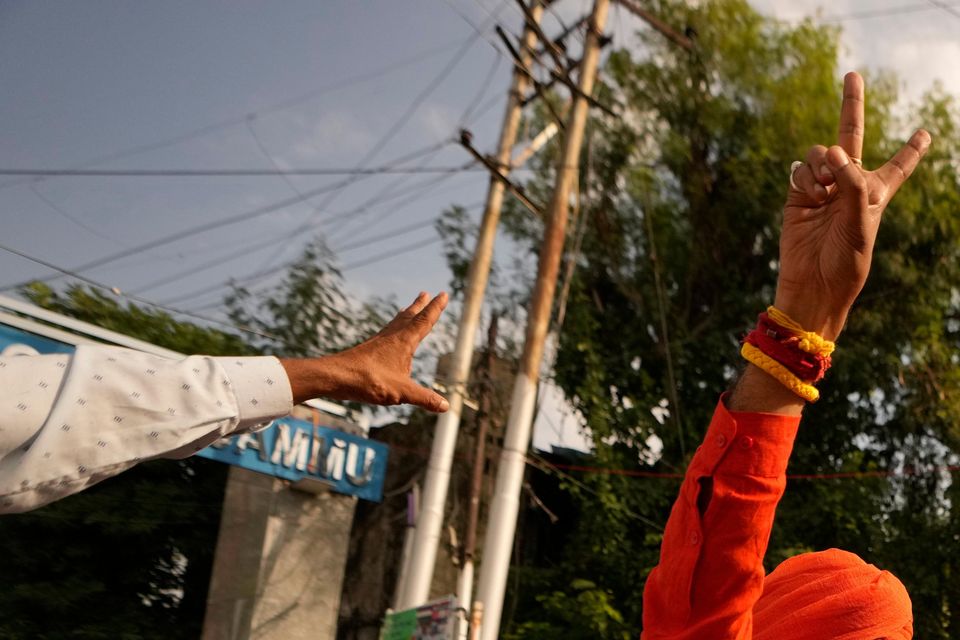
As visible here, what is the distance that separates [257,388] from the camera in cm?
116

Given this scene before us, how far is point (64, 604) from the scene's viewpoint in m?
10.5

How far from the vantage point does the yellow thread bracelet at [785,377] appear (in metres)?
1.50

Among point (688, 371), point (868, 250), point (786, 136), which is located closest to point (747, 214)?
point (786, 136)

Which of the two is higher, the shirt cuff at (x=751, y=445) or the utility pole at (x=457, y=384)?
the utility pole at (x=457, y=384)

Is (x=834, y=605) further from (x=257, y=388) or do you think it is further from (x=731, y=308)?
(x=731, y=308)

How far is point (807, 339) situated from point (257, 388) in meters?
0.76

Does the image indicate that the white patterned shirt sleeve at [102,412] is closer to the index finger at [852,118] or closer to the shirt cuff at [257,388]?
the shirt cuff at [257,388]

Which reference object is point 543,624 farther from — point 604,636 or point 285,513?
point 285,513

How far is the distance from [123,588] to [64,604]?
975mm

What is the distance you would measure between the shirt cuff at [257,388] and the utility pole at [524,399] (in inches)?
317

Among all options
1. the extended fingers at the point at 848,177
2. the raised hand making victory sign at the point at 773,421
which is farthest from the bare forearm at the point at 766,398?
the extended fingers at the point at 848,177

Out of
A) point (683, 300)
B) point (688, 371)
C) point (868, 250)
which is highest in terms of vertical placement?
point (683, 300)

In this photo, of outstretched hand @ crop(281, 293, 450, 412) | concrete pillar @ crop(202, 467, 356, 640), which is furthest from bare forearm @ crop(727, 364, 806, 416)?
concrete pillar @ crop(202, 467, 356, 640)

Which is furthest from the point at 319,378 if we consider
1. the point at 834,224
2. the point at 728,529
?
the point at 834,224
